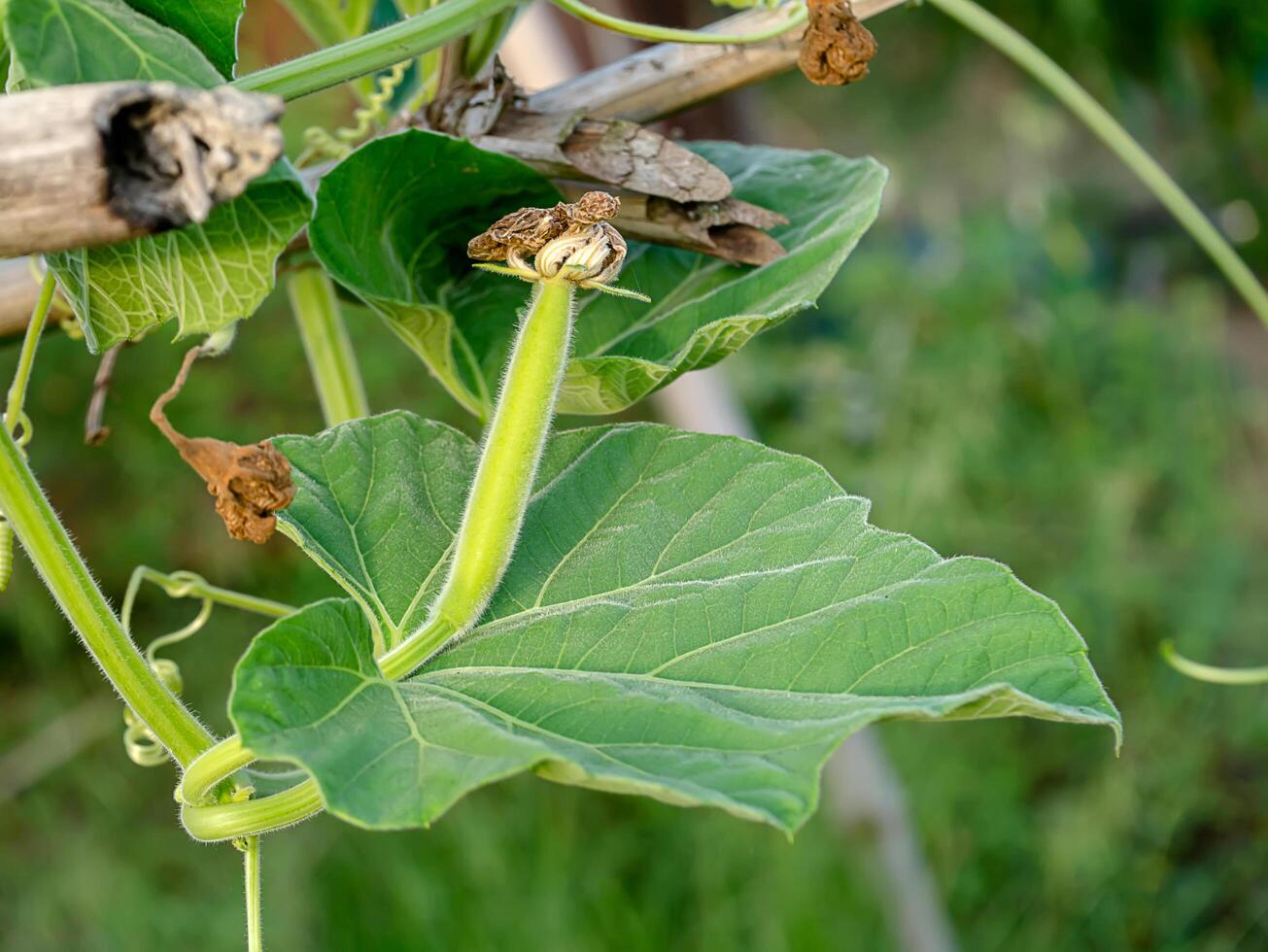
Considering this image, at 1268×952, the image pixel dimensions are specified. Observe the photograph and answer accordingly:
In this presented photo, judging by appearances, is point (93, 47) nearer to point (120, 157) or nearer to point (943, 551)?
point (120, 157)

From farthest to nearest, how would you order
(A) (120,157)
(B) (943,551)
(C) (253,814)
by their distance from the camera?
(B) (943,551) → (C) (253,814) → (A) (120,157)

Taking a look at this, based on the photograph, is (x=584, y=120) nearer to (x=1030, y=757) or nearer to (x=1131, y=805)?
(x=1131, y=805)

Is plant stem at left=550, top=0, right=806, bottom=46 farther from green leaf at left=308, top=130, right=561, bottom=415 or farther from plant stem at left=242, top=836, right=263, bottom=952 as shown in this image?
plant stem at left=242, top=836, right=263, bottom=952

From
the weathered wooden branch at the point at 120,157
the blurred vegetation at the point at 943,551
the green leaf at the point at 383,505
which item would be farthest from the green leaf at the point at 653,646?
the blurred vegetation at the point at 943,551

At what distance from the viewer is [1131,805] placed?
187cm

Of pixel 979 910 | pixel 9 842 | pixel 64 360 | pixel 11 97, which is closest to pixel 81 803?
pixel 9 842

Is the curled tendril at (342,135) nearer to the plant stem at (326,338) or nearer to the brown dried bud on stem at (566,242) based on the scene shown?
the plant stem at (326,338)

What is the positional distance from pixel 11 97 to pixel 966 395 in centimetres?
228

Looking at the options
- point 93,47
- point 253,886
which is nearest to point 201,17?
point 93,47

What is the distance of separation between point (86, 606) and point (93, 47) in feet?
0.48

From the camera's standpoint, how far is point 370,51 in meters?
0.37

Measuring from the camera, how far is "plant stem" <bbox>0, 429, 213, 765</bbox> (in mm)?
339

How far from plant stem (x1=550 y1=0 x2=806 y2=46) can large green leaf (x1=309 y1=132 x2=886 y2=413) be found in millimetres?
55

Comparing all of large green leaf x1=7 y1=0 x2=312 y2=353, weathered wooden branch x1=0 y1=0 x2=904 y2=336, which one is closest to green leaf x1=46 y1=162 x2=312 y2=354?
large green leaf x1=7 y1=0 x2=312 y2=353
